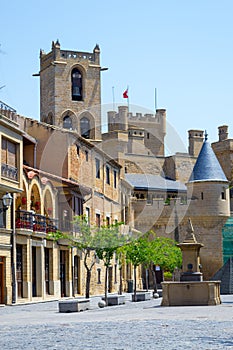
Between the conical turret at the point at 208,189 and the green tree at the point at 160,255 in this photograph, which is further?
the conical turret at the point at 208,189

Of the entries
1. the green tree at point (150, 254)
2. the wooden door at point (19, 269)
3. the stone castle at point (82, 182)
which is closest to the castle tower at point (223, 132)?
the stone castle at point (82, 182)

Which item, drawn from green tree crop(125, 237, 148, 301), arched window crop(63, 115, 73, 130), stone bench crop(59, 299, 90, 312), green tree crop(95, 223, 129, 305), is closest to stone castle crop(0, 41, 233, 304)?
arched window crop(63, 115, 73, 130)

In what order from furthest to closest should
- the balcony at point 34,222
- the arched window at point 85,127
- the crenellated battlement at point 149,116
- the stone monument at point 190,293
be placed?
1. the crenellated battlement at point 149,116
2. the arched window at point 85,127
3. the balcony at point 34,222
4. the stone monument at point 190,293

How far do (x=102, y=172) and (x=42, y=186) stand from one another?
12957mm

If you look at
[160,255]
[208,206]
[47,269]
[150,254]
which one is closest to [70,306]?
[47,269]

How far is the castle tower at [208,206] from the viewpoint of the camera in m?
63.1

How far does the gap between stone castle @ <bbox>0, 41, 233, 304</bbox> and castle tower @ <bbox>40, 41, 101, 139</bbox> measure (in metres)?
0.09

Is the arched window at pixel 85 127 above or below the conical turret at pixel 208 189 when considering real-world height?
above

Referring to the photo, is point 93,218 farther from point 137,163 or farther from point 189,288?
point 137,163

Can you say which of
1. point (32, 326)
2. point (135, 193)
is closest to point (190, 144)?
point (135, 193)

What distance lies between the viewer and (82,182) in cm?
4638

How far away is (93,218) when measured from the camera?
159ft

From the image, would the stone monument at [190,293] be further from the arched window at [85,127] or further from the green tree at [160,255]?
the arched window at [85,127]

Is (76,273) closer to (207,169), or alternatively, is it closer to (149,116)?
(207,169)
